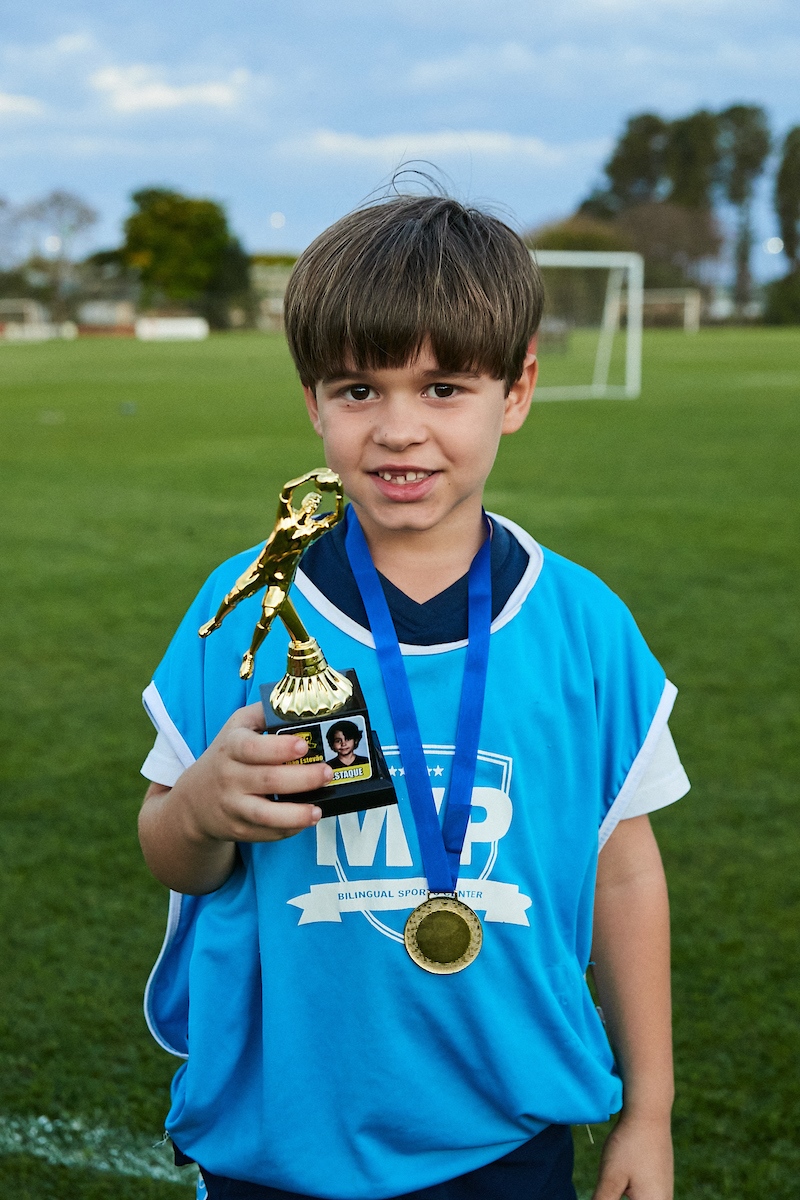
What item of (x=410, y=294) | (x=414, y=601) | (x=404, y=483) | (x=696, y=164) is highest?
(x=696, y=164)

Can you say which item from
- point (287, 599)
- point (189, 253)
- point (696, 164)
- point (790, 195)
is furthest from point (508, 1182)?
point (696, 164)

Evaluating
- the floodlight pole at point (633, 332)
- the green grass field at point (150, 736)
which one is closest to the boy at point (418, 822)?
the green grass field at point (150, 736)

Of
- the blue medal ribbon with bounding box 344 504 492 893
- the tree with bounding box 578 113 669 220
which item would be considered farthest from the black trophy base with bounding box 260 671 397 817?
the tree with bounding box 578 113 669 220

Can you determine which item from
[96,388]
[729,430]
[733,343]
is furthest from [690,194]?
[729,430]

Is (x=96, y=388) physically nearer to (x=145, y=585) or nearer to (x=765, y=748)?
(x=145, y=585)

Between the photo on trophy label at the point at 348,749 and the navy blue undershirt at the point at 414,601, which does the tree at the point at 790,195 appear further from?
the photo on trophy label at the point at 348,749

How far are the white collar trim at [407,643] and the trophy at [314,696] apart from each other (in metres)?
0.19

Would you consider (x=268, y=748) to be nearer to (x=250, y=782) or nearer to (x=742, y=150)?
(x=250, y=782)

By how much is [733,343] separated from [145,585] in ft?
114

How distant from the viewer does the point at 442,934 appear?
1269mm

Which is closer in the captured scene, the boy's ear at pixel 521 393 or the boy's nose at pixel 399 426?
the boy's nose at pixel 399 426

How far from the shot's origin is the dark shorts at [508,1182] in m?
1.32

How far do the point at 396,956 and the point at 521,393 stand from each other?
0.68 metres

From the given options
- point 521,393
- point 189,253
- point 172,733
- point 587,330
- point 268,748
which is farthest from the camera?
point 189,253
